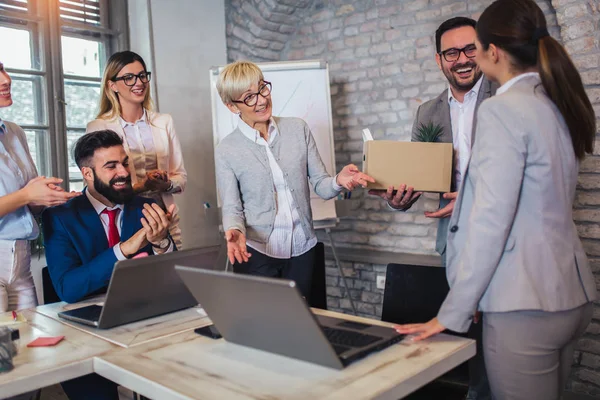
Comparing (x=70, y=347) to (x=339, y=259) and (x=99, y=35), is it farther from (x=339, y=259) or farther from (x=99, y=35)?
(x=99, y=35)

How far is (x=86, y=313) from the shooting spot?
1719mm

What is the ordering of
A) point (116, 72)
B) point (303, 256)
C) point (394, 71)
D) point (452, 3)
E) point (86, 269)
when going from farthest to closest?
point (394, 71) < point (452, 3) < point (116, 72) < point (303, 256) < point (86, 269)

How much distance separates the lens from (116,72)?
290 cm

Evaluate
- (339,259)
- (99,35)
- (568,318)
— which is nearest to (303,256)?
(568,318)

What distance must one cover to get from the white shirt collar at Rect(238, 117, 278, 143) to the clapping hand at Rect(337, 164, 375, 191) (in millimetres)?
374

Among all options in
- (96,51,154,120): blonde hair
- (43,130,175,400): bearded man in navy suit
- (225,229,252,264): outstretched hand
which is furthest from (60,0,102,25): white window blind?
(225,229,252,264): outstretched hand

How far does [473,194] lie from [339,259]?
266 centimetres

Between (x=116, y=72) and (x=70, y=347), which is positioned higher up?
(x=116, y=72)

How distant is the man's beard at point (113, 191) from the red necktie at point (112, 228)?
0.15 ft

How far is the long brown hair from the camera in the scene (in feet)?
4.44

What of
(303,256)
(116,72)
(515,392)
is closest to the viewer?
(515,392)

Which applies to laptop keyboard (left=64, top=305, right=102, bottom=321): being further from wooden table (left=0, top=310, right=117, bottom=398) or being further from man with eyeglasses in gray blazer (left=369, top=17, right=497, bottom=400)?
man with eyeglasses in gray blazer (left=369, top=17, right=497, bottom=400)

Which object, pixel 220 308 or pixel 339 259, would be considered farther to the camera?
A: pixel 339 259

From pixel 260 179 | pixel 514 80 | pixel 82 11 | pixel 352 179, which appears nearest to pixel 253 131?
pixel 260 179
